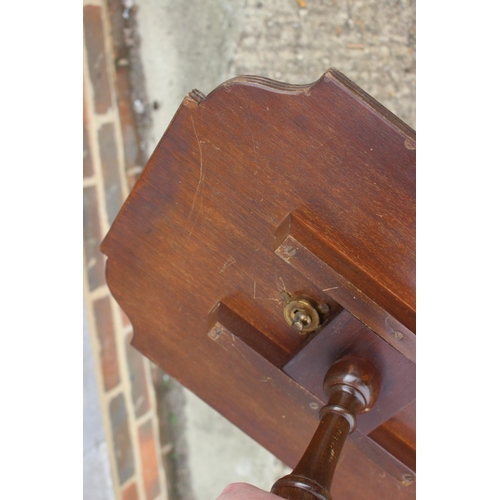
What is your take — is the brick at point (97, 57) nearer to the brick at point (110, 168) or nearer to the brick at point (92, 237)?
the brick at point (110, 168)

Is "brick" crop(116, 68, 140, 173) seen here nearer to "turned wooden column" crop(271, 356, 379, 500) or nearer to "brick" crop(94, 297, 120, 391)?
"brick" crop(94, 297, 120, 391)

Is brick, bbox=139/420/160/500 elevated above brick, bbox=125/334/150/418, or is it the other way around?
brick, bbox=125/334/150/418

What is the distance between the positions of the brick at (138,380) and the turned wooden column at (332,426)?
67 centimetres

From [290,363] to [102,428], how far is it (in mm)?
615

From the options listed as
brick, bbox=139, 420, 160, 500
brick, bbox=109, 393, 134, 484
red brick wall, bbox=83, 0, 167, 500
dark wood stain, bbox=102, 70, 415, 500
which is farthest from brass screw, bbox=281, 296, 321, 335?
brick, bbox=139, 420, 160, 500

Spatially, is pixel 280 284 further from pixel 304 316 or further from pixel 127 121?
pixel 127 121

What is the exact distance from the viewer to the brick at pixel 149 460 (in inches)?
47.0

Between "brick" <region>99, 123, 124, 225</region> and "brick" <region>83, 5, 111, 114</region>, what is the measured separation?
0.04 m

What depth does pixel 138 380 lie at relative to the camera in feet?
3.84

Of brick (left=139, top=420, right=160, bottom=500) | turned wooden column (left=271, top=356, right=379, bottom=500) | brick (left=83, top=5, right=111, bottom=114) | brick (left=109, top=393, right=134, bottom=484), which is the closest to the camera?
turned wooden column (left=271, top=356, right=379, bottom=500)

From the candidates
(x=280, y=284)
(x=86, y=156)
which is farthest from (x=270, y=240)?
→ (x=86, y=156)

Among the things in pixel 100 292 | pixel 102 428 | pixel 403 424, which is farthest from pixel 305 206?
pixel 102 428

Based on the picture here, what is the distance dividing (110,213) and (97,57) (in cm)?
26

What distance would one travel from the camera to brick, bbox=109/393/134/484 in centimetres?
109
